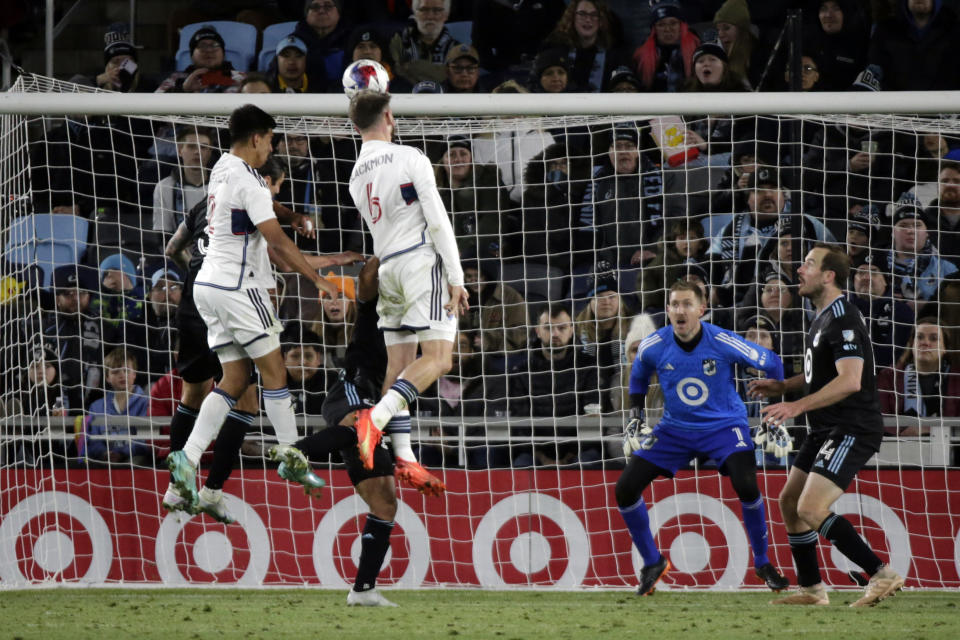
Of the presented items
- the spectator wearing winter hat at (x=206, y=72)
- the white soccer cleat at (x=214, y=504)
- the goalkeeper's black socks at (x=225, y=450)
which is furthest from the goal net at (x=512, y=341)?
the white soccer cleat at (x=214, y=504)

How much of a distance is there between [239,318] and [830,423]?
3369mm

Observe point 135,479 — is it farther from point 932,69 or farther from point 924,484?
point 932,69

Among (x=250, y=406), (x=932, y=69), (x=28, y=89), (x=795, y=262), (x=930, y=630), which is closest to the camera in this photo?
(x=930, y=630)

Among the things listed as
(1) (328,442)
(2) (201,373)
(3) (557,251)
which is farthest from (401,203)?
(3) (557,251)

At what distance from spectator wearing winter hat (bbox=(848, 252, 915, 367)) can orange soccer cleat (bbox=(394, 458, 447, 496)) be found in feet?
14.4

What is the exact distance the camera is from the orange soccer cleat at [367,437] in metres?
6.01

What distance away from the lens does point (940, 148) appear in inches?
393

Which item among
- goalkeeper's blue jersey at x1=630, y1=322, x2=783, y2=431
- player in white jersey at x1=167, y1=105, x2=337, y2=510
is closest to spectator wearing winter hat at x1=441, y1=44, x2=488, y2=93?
goalkeeper's blue jersey at x1=630, y1=322, x2=783, y2=431

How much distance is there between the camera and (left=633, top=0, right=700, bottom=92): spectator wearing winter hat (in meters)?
11.4

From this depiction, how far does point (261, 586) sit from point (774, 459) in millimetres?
3787

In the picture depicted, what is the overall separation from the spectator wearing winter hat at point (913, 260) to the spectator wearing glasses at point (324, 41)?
5.19m

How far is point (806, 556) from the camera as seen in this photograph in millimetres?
7113

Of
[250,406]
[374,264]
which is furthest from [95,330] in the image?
[374,264]

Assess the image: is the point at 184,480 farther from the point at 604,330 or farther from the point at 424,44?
the point at 424,44
